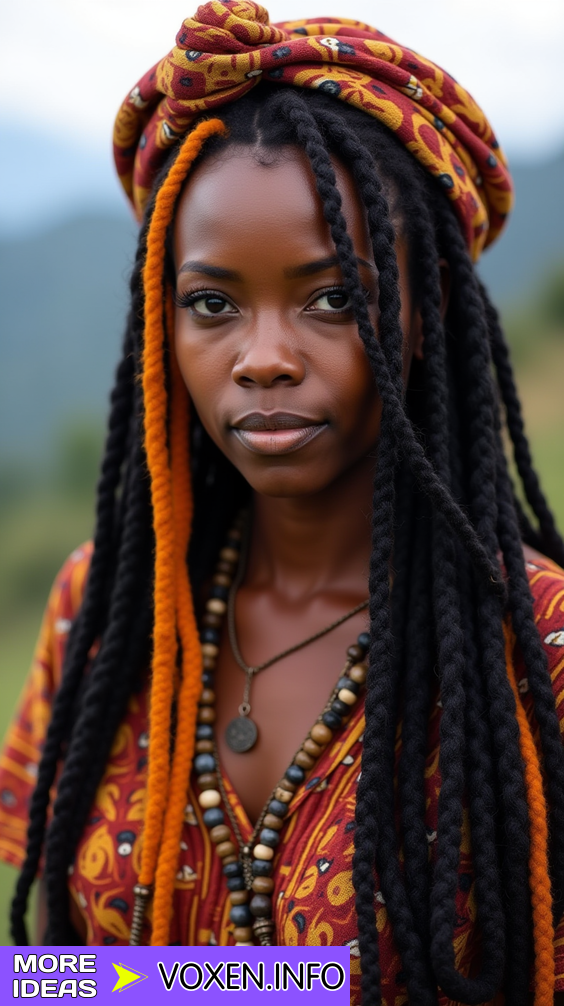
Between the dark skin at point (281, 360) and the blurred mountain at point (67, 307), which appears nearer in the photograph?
the dark skin at point (281, 360)

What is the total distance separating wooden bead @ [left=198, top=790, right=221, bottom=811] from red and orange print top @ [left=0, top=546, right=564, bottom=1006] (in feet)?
0.07

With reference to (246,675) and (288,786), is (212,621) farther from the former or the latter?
(288,786)

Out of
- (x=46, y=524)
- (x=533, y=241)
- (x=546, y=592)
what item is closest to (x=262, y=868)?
(x=546, y=592)

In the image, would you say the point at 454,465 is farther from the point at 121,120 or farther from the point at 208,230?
the point at 121,120

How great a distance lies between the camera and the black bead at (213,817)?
1.54m

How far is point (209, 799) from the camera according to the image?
1.56m

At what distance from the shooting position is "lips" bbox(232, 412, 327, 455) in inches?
54.9

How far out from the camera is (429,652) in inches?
56.7

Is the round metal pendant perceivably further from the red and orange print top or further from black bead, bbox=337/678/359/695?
black bead, bbox=337/678/359/695

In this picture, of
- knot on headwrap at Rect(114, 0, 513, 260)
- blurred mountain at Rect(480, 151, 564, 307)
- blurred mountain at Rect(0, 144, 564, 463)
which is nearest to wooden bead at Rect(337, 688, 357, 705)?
knot on headwrap at Rect(114, 0, 513, 260)

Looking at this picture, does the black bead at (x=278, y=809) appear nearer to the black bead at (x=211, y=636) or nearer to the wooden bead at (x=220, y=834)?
the wooden bead at (x=220, y=834)

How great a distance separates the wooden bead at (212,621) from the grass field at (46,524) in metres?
3.14

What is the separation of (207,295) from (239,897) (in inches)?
36.7

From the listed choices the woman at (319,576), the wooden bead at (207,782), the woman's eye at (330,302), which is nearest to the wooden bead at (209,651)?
the woman at (319,576)
